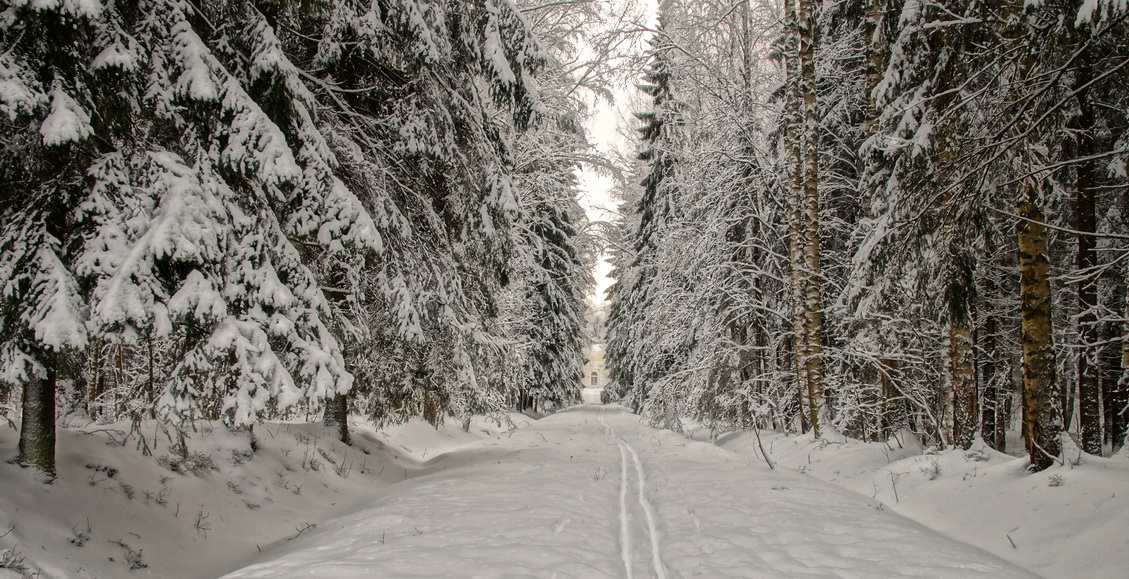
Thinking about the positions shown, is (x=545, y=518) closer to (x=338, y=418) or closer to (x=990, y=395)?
(x=338, y=418)

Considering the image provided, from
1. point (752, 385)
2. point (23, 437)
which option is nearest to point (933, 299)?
point (752, 385)

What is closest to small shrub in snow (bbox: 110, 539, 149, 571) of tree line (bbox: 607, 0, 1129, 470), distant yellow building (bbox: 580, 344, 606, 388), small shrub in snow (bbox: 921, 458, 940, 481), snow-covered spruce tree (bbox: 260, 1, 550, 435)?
snow-covered spruce tree (bbox: 260, 1, 550, 435)

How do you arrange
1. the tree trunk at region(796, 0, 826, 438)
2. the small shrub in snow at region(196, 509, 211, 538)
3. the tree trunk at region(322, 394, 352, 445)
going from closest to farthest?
the small shrub in snow at region(196, 509, 211, 538) → the tree trunk at region(322, 394, 352, 445) → the tree trunk at region(796, 0, 826, 438)

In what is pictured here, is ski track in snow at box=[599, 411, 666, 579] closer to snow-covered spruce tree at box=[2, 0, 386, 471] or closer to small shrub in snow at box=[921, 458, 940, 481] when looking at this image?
snow-covered spruce tree at box=[2, 0, 386, 471]

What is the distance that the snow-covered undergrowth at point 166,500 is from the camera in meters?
4.39

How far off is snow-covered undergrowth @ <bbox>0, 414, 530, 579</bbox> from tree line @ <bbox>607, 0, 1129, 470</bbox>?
8028 millimetres

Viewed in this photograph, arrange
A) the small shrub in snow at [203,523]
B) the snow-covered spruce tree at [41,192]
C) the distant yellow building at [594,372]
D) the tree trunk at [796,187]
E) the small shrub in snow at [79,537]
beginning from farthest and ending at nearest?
the distant yellow building at [594,372] < the tree trunk at [796,187] < the small shrub in snow at [203,523] < the small shrub in snow at [79,537] < the snow-covered spruce tree at [41,192]

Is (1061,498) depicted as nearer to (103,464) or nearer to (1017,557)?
(1017,557)

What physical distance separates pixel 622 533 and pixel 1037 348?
493cm

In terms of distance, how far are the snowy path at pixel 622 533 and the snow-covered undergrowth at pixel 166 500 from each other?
69cm

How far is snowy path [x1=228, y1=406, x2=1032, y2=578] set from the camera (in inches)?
177

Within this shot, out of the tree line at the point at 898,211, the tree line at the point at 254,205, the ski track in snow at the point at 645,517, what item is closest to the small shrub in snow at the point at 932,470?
the tree line at the point at 898,211

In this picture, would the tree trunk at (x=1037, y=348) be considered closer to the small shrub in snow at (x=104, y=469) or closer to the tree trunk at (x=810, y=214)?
the tree trunk at (x=810, y=214)

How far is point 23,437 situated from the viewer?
4.89m
